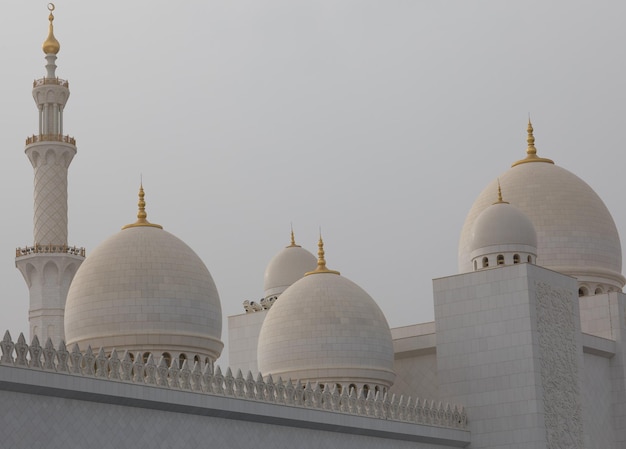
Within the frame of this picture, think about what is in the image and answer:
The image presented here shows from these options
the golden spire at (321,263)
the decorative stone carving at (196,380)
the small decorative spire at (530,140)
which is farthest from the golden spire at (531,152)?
the decorative stone carving at (196,380)

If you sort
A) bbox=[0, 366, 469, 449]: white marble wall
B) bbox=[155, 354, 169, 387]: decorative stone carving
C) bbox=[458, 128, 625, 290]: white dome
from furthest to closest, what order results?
bbox=[458, 128, 625, 290]: white dome, bbox=[155, 354, 169, 387]: decorative stone carving, bbox=[0, 366, 469, 449]: white marble wall

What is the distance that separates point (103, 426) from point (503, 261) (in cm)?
1112

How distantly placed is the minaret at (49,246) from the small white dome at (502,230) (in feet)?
31.5

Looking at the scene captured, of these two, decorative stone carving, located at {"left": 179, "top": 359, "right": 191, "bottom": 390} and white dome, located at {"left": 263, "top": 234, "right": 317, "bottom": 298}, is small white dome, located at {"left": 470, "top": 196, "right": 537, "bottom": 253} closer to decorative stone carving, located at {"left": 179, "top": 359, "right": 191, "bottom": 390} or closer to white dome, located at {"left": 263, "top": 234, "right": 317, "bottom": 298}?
white dome, located at {"left": 263, "top": 234, "right": 317, "bottom": 298}

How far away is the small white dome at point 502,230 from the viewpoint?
27078 millimetres

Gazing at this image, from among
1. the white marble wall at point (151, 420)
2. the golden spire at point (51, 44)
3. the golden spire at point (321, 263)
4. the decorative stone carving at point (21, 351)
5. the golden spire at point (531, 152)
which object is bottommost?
the white marble wall at point (151, 420)

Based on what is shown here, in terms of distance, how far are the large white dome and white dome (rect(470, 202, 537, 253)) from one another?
19.5 ft

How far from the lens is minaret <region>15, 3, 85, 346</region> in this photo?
3069cm

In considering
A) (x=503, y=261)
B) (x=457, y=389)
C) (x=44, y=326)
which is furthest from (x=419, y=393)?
(x=44, y=326)

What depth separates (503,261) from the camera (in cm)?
2712

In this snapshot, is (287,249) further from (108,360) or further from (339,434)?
(108,360)

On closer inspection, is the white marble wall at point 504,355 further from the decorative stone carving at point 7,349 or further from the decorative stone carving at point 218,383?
the decorative stone carving at point 7,349

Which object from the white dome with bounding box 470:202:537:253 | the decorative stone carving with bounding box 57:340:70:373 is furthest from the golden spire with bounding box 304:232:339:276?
the decorative stone carving with bounding box 57:340:70:373

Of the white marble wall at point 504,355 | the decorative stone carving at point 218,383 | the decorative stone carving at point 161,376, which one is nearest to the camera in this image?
the decorative stone carving at point 161,376
